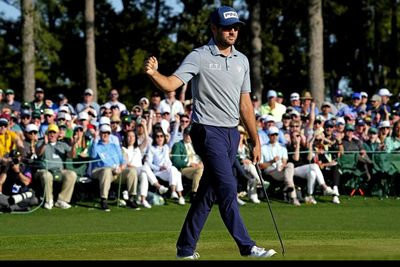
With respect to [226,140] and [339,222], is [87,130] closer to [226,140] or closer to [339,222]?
[339,222]

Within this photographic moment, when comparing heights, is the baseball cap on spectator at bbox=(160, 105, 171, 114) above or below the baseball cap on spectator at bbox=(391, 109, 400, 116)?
above

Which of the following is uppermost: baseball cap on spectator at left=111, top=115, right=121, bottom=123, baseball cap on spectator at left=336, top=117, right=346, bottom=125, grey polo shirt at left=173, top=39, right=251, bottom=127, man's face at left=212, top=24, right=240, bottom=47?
man's face at left=212, top=24, right=240, bottom=47

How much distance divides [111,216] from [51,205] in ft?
5.03

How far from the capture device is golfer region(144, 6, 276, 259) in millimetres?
9430

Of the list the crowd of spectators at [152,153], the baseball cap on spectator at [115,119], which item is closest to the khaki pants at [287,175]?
the crowd of spectators at [152,153]

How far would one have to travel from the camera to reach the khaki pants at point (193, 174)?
64.1 ft

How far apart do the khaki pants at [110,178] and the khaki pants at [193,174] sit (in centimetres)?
120

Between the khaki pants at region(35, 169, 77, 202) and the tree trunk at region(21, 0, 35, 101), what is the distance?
31.3 ft

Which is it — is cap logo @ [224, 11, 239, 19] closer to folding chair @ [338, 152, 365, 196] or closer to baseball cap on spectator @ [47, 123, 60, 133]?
baseball cap on spectator @ [47, 123, 60, 133]

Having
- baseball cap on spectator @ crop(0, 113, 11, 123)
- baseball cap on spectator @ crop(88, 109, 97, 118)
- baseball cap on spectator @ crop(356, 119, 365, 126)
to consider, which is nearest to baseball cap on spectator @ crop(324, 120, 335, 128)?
baseball cap on spectator @ crop(356, 119, 365, 126)

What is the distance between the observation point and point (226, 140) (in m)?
9.54

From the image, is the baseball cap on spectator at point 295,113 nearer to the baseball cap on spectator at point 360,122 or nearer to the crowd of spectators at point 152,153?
the crowd of spectators at point 152,153

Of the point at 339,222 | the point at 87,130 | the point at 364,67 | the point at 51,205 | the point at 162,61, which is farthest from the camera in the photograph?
the point at 364,67
